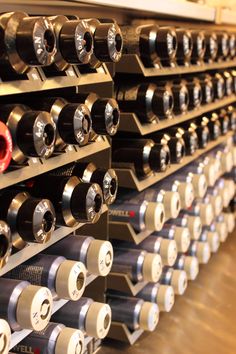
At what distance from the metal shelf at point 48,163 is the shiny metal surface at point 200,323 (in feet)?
3.00

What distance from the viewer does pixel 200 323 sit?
97.7 inches

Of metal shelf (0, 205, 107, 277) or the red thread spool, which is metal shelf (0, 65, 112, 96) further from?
metal shelf (0, 205, 107, 277)

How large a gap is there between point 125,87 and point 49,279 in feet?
2.73

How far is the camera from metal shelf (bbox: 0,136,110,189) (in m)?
1.31

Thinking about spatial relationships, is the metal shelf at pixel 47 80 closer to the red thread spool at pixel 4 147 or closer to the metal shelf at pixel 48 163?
the red thread spool at pixel 4 147

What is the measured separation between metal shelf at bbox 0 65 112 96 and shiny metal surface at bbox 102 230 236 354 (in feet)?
3.69

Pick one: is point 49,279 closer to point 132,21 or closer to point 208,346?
point 208,346

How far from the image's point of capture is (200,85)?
258 centimetres

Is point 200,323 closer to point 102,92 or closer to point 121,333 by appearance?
point 121,333

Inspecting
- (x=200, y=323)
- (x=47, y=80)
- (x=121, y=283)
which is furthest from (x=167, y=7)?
(x=200, y=323)

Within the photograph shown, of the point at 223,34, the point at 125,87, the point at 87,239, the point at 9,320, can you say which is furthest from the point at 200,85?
the point at 9,320

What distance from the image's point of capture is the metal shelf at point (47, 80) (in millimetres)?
1264

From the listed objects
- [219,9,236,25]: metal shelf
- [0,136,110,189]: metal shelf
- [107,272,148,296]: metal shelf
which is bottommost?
[107,272,148,296]: metal shelf

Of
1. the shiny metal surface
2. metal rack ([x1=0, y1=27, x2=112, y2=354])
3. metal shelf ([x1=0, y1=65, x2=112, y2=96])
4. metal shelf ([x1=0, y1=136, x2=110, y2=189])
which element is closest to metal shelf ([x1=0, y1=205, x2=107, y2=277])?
metal rack ([x1=0, y1=27, x2=112, y2=354])
